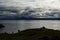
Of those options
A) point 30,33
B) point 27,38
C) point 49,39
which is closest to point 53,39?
point 49,39

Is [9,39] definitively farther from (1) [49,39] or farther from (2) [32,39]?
(1) [49,39]

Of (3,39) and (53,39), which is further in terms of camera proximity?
(3,39)

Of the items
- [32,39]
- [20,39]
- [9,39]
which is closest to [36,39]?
[32,39]

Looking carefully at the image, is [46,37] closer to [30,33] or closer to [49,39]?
[49,39]

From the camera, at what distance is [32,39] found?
634 inches

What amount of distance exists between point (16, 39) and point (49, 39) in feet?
9.91

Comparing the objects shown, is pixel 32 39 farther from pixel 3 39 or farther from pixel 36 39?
pixel 3 39

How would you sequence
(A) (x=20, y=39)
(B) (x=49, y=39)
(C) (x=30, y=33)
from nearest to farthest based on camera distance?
(B) (x=49, y=39)
(A) (x=20, y=39)
(C) (x=30, y=33)

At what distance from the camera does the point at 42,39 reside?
15.5 m

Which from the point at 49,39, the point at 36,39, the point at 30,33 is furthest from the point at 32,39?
the point at 30,33

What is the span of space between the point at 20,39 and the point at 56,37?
3072mm

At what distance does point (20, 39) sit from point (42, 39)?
2.11 m

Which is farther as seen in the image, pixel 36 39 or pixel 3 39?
pixel 3 39

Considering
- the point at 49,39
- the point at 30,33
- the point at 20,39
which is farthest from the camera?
the point at 30,33
